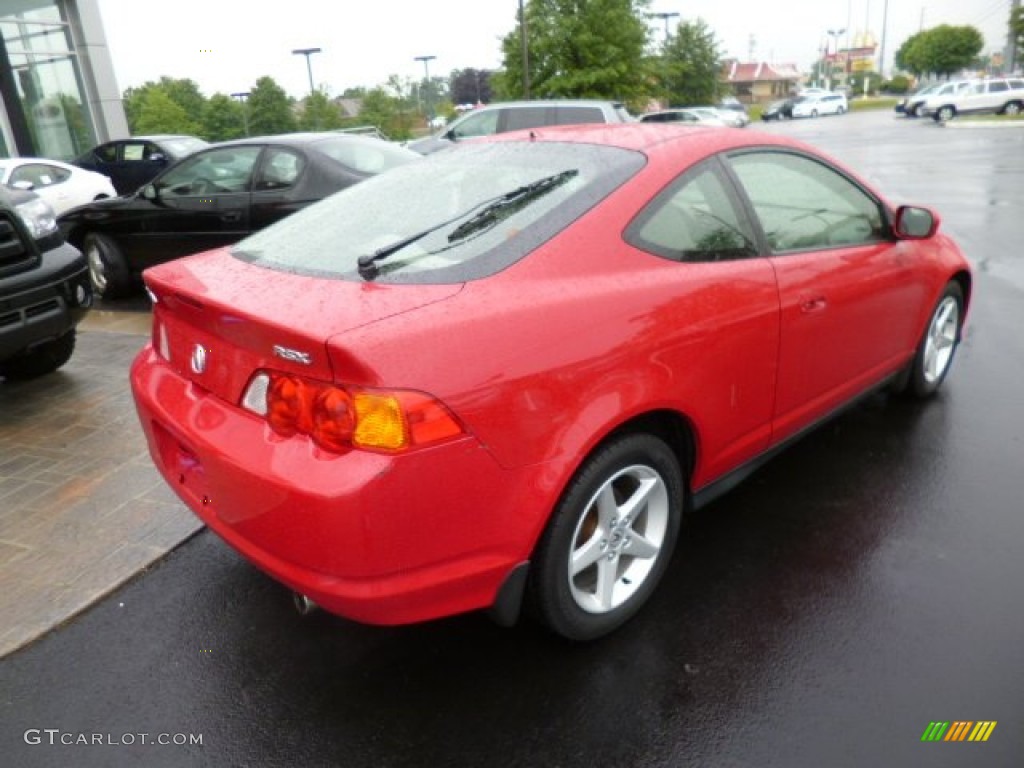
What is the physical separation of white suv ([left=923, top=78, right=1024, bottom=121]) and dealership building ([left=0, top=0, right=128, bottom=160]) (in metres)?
35.3

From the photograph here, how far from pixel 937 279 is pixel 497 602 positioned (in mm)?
2991

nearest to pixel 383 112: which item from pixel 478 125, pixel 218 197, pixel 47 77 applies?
pixel 47 77

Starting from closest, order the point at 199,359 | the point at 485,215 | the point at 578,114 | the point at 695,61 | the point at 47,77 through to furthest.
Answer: the point at 199,359 → the point at 485,215 → the point at 578,114 → the point at 47,77 → the point at 695,61

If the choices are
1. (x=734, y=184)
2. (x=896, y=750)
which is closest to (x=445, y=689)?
(x=896, y=750)

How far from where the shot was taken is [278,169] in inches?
269

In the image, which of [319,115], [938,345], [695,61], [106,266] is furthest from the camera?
[695,61]

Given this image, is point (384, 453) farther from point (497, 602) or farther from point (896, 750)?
point (896, 750)

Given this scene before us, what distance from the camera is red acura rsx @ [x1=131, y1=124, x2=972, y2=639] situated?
1970mm

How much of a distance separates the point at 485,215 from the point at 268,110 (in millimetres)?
37844

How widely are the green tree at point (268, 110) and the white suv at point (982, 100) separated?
101 feet

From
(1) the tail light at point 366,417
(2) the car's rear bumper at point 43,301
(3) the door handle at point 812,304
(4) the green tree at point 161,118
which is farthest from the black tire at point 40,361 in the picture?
(4) the green tree at point 161,118

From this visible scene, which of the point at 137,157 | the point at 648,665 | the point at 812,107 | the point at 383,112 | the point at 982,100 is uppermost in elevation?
the point at 137,157

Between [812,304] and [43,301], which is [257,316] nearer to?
[812,304]

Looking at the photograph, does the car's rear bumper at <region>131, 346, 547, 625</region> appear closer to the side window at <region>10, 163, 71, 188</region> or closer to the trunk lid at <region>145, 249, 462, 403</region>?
the trunk lid at <region>145, 249, 462, 403</region>
